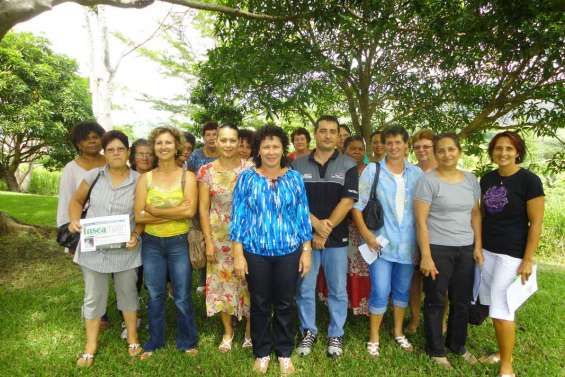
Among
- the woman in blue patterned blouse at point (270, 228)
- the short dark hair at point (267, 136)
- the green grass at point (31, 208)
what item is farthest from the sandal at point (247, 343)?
the green grass at point (31, 208)

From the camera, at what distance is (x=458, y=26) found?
3.60 m

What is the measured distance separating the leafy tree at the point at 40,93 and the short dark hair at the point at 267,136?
13.3 metres

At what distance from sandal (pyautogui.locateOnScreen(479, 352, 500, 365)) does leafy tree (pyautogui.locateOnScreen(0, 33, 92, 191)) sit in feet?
49.1

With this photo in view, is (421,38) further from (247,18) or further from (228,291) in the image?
(228,291)

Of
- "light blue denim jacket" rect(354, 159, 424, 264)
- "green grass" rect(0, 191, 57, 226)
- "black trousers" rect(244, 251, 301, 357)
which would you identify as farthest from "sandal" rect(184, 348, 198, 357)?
"green grass" rect(0, 191, 57, 226)

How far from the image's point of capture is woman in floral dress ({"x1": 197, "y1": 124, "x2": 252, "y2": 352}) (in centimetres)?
308

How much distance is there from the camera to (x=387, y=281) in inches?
131

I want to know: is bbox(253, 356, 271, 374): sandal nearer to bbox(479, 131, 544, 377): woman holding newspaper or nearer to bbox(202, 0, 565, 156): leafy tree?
bbox(479, 131, 544, 377): woman holding newspaper

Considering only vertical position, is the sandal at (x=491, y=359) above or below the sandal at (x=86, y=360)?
below

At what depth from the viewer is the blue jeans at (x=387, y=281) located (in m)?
3.29

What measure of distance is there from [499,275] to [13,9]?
5.52 m

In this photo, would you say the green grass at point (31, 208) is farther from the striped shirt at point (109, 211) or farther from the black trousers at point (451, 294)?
the black trousers at point (451, 294)

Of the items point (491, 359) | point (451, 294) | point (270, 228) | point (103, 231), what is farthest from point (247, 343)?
point (491, 359)

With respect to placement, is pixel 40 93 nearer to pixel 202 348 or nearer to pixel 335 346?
pixel 202 348
